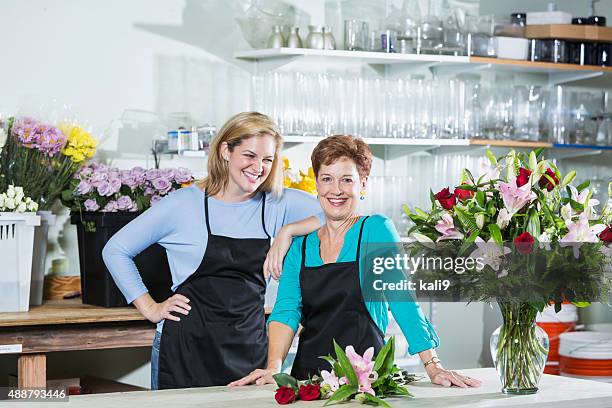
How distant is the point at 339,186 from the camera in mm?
2787

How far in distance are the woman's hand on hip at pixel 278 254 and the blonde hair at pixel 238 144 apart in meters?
0.35

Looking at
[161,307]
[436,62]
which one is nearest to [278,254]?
[161,307]

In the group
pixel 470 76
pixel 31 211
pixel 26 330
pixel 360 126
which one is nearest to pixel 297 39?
pixel 360 126

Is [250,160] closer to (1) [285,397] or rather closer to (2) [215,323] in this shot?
(2) [215,323]

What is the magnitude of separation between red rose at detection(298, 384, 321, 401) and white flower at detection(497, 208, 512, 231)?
589 millimetres

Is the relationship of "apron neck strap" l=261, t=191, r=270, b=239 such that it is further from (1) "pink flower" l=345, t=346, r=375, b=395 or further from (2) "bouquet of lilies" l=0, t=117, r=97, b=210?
(1) "pink flower" l=345, t=346, r=375, b=395

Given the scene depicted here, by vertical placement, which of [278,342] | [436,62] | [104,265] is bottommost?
[278,342]

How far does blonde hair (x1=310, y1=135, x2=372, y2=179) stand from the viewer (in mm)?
2789

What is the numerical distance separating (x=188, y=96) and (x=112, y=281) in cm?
113

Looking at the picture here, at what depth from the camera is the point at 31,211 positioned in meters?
3.68

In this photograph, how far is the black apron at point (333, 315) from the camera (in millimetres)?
2797

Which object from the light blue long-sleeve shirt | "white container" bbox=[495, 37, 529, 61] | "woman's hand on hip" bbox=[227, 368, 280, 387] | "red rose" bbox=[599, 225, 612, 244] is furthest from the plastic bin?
"white container" bbox=[495, 37, 529, 61]

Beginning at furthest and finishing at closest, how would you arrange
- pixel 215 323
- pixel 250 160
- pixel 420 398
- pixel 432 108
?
1. pixel 432 108
2. pixel 215 323
3. pixel 250 160
4. pixel 420 398

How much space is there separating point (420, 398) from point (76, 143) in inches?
81.1
